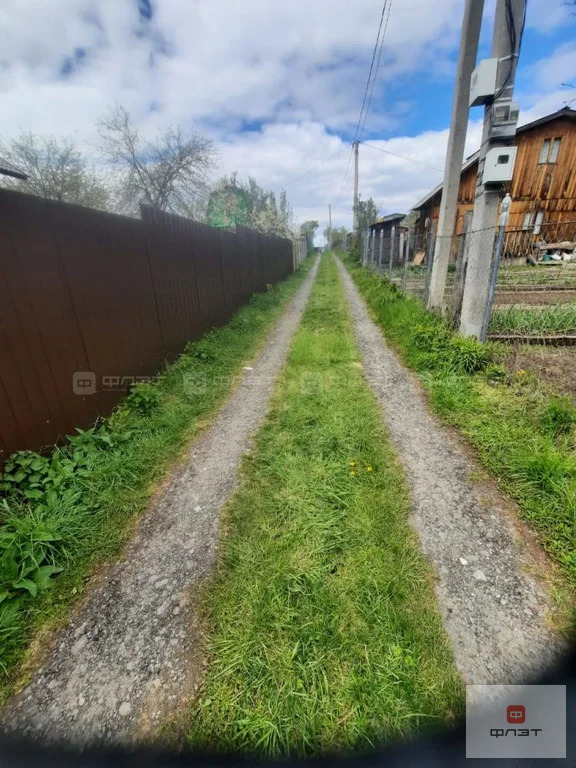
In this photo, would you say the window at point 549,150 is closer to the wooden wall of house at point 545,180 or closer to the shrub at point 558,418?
the wooden wall of house at point 545,180

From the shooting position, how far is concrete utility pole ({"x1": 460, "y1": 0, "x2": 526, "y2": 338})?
368cm

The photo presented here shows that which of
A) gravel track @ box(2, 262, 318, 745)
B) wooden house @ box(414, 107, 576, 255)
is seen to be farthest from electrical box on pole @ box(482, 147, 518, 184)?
wooden house @ box(414, 107, 576, 255)

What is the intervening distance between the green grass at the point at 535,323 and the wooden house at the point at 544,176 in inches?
449

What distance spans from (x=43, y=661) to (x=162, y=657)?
0.60 m

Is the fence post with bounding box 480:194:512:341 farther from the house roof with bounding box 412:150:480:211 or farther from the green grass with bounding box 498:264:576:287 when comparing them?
the house roof with bounding box 412:150:480:211

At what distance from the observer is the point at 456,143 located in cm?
555

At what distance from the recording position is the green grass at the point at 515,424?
2.11 metres

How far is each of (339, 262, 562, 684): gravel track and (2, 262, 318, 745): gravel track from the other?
1.36 meters

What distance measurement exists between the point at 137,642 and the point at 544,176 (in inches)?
866

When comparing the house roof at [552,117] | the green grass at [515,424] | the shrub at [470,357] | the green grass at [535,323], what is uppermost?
the house roof at [552,117]

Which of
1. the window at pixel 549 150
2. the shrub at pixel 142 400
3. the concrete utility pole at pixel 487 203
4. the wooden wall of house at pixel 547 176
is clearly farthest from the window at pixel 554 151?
the shrub at pixel 142 400

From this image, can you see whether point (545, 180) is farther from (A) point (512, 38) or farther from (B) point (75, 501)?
(B) point (75, 501)

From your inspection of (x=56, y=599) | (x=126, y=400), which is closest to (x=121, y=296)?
(x=126, y=400)

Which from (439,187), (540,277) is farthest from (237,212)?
(540,277)
